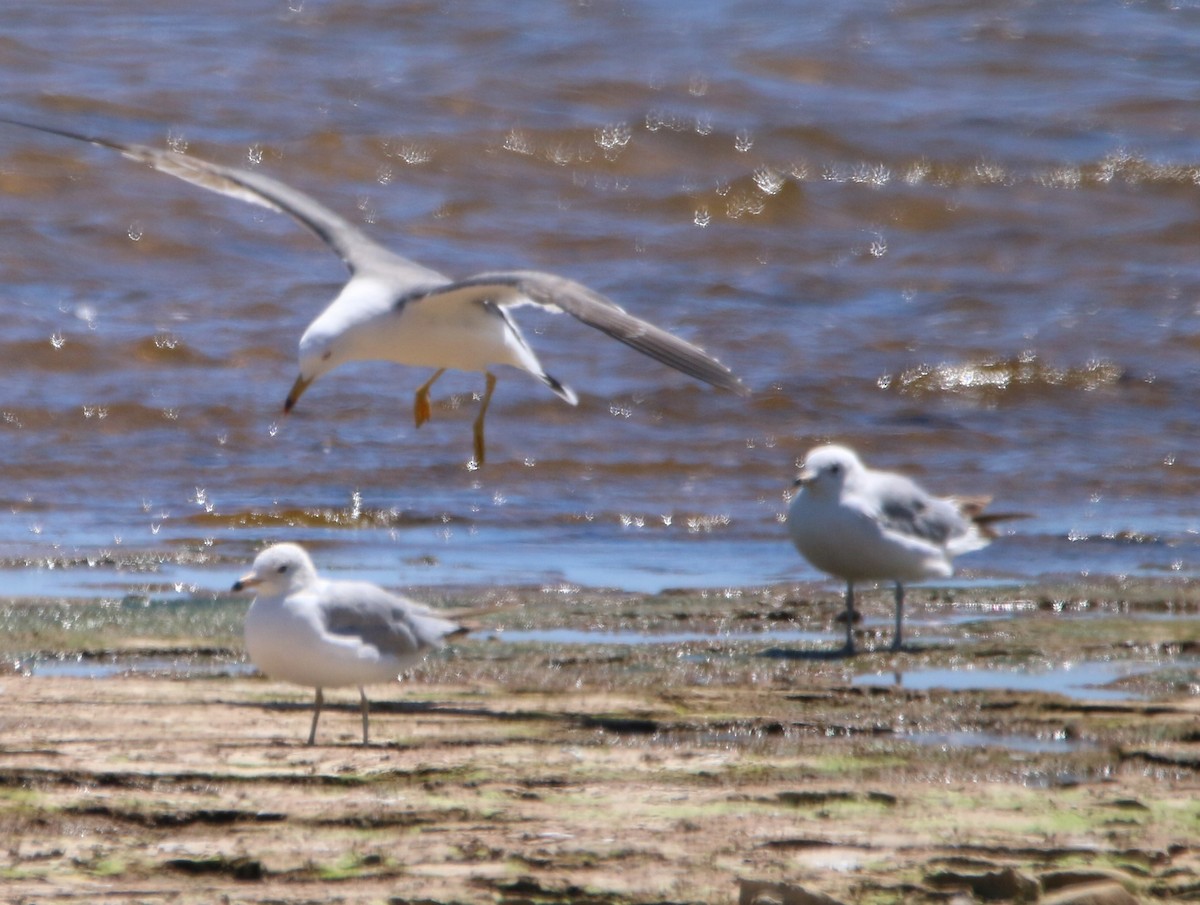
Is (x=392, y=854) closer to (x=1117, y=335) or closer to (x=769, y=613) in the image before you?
(x=769, y=613)

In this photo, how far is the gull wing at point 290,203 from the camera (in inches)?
330

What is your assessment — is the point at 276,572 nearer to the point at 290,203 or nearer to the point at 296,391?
the point at 296,391

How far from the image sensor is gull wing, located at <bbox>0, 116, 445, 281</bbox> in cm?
838

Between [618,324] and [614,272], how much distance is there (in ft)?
27.9

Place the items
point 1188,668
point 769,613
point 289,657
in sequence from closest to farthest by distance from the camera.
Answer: point 289,657
point 1188,668
point 769,613

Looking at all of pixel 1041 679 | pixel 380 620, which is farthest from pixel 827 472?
pixel 380 620

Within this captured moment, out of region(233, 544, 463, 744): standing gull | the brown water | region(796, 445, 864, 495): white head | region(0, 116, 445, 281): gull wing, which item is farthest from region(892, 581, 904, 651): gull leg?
region(0, 116, 445, 281): gull wing

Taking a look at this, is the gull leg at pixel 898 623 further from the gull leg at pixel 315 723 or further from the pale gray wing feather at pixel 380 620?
the gull leg at pixel 315 723

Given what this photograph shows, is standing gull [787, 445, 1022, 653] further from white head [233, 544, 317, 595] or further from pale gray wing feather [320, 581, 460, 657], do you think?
white head [233, 544, 317, 595]

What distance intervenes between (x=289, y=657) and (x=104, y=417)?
6787 mm

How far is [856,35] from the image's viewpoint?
21.0 meters

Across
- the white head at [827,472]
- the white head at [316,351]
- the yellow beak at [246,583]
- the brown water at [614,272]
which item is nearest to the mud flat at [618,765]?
the yellow beak at [246,583]

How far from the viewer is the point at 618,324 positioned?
614 cm

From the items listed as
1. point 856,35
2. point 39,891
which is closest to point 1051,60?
point 856,35
